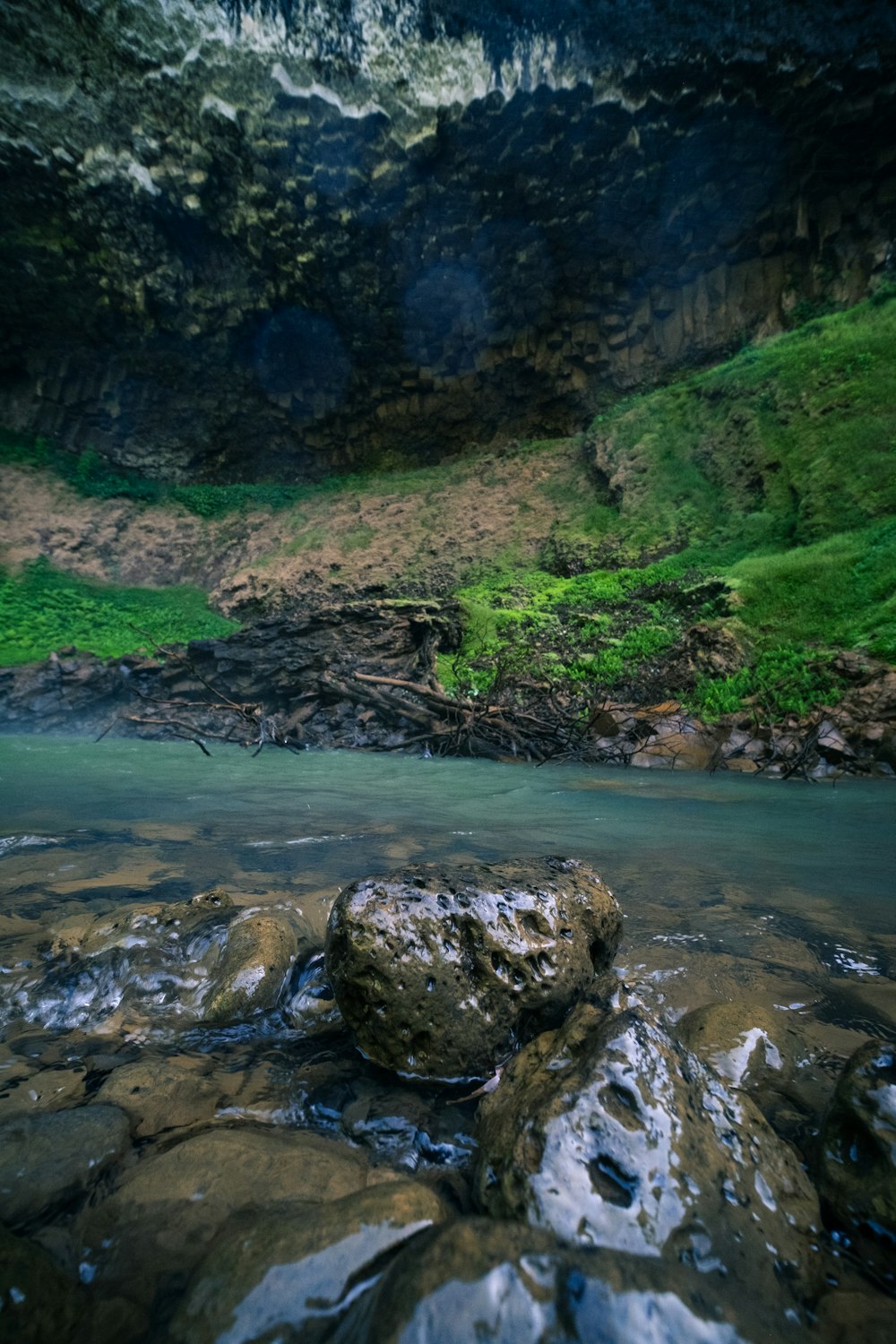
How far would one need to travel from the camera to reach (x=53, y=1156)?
120 cm

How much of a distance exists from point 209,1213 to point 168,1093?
1.45 feet

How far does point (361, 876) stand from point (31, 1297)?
1.99m

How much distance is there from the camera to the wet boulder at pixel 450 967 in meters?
1.60

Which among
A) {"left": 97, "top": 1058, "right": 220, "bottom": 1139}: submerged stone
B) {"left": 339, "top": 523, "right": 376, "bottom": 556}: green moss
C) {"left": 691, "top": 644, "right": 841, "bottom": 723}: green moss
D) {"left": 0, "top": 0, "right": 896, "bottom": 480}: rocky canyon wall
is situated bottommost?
{"left": 97, "top": 1058, "right": 220, "bottom": 1139}: submerged stone

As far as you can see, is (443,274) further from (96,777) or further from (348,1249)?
(348,1249)

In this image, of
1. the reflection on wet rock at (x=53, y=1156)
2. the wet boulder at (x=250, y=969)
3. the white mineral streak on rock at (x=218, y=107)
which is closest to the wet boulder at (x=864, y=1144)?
the reflection on wet rock at (x=53, y=1156)

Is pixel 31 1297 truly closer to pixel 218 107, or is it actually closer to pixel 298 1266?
pixel 298 1266

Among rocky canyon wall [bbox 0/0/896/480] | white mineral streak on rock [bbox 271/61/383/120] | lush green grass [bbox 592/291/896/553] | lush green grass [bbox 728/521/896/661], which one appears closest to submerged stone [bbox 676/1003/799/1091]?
lush green grass [bbox 728/521/896/661]

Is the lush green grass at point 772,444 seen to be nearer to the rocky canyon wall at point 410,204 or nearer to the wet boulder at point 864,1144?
the rocky canyon wall at point 410,204

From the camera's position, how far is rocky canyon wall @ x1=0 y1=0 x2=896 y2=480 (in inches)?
558

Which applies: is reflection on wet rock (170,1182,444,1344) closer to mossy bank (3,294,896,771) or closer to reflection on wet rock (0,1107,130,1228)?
reflection on wet rock (0,1107,130,1228)

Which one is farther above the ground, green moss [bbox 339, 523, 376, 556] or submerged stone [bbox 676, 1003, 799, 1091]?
green moss [bbox 339, 523, 376, 556]

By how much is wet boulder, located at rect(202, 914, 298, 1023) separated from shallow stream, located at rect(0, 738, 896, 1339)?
65mm

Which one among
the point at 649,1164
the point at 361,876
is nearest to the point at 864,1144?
the point at 649,1164
